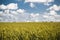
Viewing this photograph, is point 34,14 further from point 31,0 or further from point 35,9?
point 31,0

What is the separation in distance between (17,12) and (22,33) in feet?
3.82

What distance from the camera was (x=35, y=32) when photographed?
10.6 ft

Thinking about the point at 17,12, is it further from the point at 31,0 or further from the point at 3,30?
the point at 3,30

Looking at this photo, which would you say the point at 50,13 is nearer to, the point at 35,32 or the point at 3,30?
the point at 35,32

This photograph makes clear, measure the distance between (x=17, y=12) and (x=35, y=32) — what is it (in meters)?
1.22

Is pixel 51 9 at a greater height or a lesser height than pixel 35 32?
greater

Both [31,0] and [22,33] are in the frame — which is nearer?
[22,33]

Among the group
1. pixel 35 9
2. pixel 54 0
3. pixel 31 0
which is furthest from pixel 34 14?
pixel 54 0

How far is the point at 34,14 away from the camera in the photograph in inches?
164

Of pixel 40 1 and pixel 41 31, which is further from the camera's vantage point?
pixel 40 1

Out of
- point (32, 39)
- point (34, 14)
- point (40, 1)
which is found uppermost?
point (40, 1)

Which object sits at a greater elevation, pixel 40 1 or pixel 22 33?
pixel 40 1

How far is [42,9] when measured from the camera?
4.17 metres

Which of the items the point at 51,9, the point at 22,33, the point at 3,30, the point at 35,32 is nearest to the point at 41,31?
the point at 35,32
